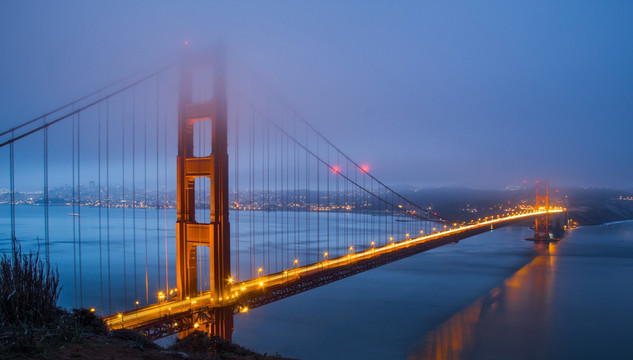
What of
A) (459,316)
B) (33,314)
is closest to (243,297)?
(33,314)

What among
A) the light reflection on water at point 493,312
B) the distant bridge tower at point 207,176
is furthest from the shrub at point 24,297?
the light reflection on water at point 493,312

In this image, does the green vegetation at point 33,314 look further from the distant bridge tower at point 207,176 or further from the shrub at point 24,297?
the distant bridge tower at point 207,176

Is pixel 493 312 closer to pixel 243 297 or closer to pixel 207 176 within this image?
pixel 243 297

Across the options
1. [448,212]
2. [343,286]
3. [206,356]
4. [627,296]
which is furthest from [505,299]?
[448,212]

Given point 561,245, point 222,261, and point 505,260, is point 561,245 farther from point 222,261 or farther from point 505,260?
point 222,261

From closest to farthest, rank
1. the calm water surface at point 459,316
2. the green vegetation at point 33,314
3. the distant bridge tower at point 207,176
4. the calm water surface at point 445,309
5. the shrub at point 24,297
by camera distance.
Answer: the green vegetation at point 33,314 → the shrub at point 24,297 → the distant bridge tower at point 207,176 → the calm water surface at point 459,316 → the calm water surface at point 445,309

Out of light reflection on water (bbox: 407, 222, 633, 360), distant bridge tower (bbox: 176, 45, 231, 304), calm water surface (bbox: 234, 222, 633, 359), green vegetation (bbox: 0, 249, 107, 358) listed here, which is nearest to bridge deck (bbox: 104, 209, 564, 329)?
distant bridge tower (bbox: 176, 45, 231, 304)

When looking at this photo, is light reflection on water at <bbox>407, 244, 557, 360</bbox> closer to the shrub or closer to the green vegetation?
the green vegetation

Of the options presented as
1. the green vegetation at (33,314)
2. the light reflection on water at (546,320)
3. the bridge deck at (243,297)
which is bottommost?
the light reflection on water at (546,320)

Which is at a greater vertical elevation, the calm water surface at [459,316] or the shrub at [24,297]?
the shrub at [24,297]
